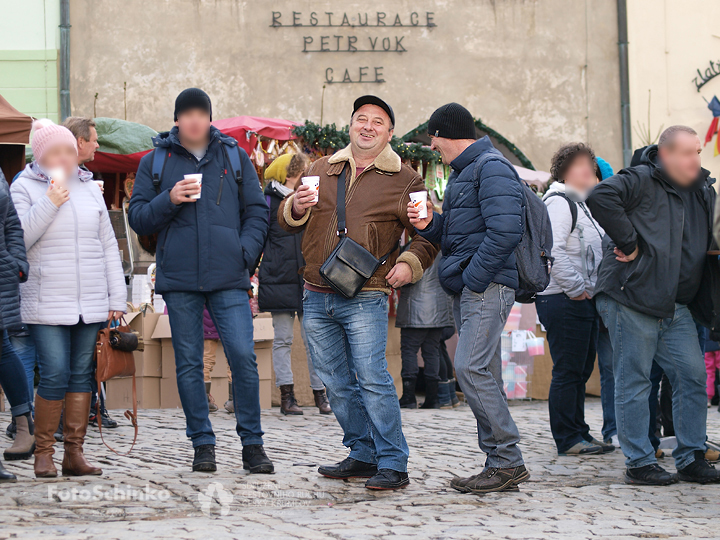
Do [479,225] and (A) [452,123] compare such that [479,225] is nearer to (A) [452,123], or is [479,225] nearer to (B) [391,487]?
(A) [452,123]

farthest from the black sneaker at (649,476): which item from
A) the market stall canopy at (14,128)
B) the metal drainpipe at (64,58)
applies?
the metal drainpipe at (64,58)

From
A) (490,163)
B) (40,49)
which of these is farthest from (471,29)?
(490,163)

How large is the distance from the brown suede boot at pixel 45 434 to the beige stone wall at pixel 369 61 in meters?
11.7

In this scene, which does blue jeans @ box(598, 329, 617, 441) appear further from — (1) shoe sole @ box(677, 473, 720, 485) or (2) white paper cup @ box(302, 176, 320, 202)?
(2) white paper cup @ box(302, 176, 320, 202)

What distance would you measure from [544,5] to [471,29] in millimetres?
1482

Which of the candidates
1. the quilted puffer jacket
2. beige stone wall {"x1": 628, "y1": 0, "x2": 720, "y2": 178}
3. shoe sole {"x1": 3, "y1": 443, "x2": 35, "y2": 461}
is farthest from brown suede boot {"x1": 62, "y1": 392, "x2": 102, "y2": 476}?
beige stone wall {"x1": 628, "y1": 0, "x2": 720, "y2": 178}

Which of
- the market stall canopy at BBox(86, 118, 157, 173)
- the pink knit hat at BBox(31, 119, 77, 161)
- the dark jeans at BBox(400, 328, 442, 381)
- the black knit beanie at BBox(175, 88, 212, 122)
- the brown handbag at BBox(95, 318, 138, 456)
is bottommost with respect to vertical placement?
the dark jeans at BBox(400, 328, 442, 381)

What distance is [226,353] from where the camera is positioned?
4.98 m

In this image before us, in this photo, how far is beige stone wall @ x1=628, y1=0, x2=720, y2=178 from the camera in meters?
17.1

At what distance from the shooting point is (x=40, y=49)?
16031 mm

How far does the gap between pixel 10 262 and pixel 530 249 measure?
8.72ft

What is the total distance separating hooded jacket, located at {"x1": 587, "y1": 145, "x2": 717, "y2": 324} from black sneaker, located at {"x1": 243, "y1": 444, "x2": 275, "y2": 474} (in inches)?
82.7

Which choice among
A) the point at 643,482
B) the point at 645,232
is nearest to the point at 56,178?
the point at 645,232

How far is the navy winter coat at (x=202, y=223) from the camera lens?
4887 millimetres
